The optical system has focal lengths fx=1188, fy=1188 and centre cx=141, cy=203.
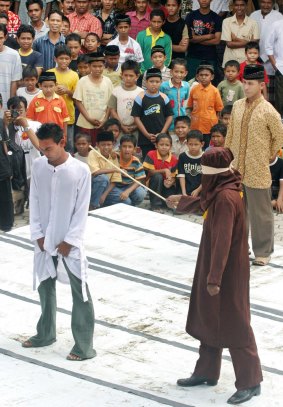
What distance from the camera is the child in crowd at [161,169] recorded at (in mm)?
12391

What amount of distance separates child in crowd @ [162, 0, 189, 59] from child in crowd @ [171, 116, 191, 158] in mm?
1910

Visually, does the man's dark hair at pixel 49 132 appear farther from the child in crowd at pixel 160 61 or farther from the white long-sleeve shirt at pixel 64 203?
the child in crowd at pixel 160 61

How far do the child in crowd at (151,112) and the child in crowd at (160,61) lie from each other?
57 cm

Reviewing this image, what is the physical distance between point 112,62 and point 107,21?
1.31 meters

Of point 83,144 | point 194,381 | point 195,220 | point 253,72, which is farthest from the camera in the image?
point 83,144

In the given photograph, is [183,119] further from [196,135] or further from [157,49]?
[157,49]

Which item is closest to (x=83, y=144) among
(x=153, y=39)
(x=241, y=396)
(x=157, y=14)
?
(x=153, y=39)

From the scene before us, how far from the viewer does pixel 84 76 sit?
13.3m

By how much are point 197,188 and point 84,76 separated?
6.65 feet

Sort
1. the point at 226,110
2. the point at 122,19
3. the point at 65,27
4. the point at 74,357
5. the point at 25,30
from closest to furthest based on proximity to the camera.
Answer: the point at 74,357, the point at 226,110, the point at 25,30, the point at 122,19, the point at 65,27

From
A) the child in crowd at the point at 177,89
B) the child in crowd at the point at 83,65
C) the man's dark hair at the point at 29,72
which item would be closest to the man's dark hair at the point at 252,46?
the child in crowd at the point at 177,89

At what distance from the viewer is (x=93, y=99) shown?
13.1 meters

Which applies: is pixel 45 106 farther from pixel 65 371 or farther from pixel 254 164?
pixel 65 371

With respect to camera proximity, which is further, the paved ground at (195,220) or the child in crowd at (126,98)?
the child in crowd at (126,98)
